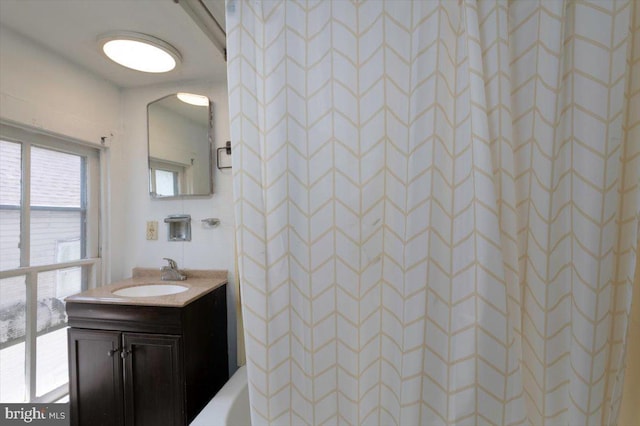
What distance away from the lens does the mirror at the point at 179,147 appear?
1863mm

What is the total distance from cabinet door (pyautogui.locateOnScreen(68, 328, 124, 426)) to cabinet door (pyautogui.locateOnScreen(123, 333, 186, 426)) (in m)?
0.06

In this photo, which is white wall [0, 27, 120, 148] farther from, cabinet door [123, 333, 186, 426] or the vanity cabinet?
cabinet door [123, 333, 186, 426]

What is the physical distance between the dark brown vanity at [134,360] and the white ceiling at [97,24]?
55.0 inches

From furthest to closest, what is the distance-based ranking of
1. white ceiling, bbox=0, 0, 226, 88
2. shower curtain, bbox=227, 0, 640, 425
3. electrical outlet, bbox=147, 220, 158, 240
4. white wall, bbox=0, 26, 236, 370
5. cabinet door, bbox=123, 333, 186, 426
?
electrical outlet, bbox=147, 220, 158, 240
white wall, bbox=0, 26, 236, 370
cabinet door, bbox=123, 333, 186, 426
white ceiling, bbox=0, 0, 226, 88
shower curtain, bbox=227, 0, 640, 425

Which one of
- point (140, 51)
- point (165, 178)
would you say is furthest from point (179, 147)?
point (140, 51)

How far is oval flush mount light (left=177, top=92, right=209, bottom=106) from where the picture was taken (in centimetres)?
187

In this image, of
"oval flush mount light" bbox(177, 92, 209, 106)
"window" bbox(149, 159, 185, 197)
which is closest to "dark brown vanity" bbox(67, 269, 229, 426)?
"window" bbox(149, 159, 185, 197)

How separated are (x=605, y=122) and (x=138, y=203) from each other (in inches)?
97.4

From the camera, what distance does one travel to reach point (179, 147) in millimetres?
1899

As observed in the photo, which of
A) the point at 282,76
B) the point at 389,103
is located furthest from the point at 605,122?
the point at 282,76

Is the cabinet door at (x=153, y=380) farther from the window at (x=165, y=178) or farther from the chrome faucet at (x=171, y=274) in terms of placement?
the window at (x=165, y=178)

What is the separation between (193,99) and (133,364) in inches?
65.9

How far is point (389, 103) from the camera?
2.43 feet

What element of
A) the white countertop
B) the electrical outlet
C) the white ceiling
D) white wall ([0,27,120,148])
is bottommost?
the white countertop
